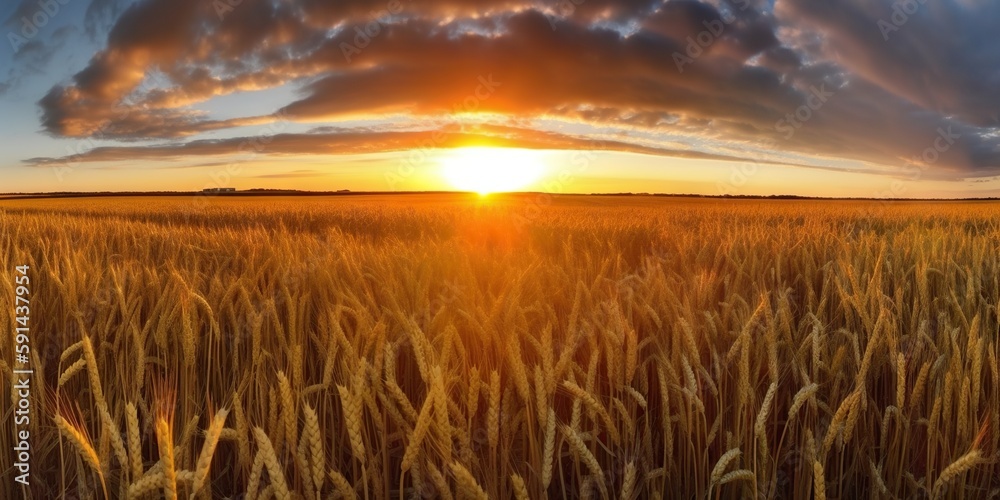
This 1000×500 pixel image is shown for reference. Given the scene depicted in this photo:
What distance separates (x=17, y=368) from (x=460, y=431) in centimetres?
124

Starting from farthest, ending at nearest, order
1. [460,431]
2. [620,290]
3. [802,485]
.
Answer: [620,290], [802,485], [460,431]

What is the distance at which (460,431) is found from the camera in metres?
1.11

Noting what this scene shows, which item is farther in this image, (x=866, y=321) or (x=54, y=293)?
(x=54, y=293)

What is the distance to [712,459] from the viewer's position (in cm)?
144

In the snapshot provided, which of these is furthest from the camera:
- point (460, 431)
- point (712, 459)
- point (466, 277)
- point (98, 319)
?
point (466, 277)

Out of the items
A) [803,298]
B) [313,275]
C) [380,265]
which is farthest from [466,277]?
[803,298]

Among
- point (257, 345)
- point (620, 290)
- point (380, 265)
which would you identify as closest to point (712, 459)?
point (620, 290)

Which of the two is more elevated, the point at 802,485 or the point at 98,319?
the point at 98,319

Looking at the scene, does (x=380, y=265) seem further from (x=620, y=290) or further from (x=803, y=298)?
(x=803, y=298)

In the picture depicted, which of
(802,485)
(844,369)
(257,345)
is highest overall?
(257,345)

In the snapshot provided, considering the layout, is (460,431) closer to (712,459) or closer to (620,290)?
(712,459)

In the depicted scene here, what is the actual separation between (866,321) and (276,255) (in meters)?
2.57

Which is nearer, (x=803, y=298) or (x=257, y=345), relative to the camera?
(x=257, y=345)

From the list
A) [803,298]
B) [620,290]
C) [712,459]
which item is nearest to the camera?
[712,459]
